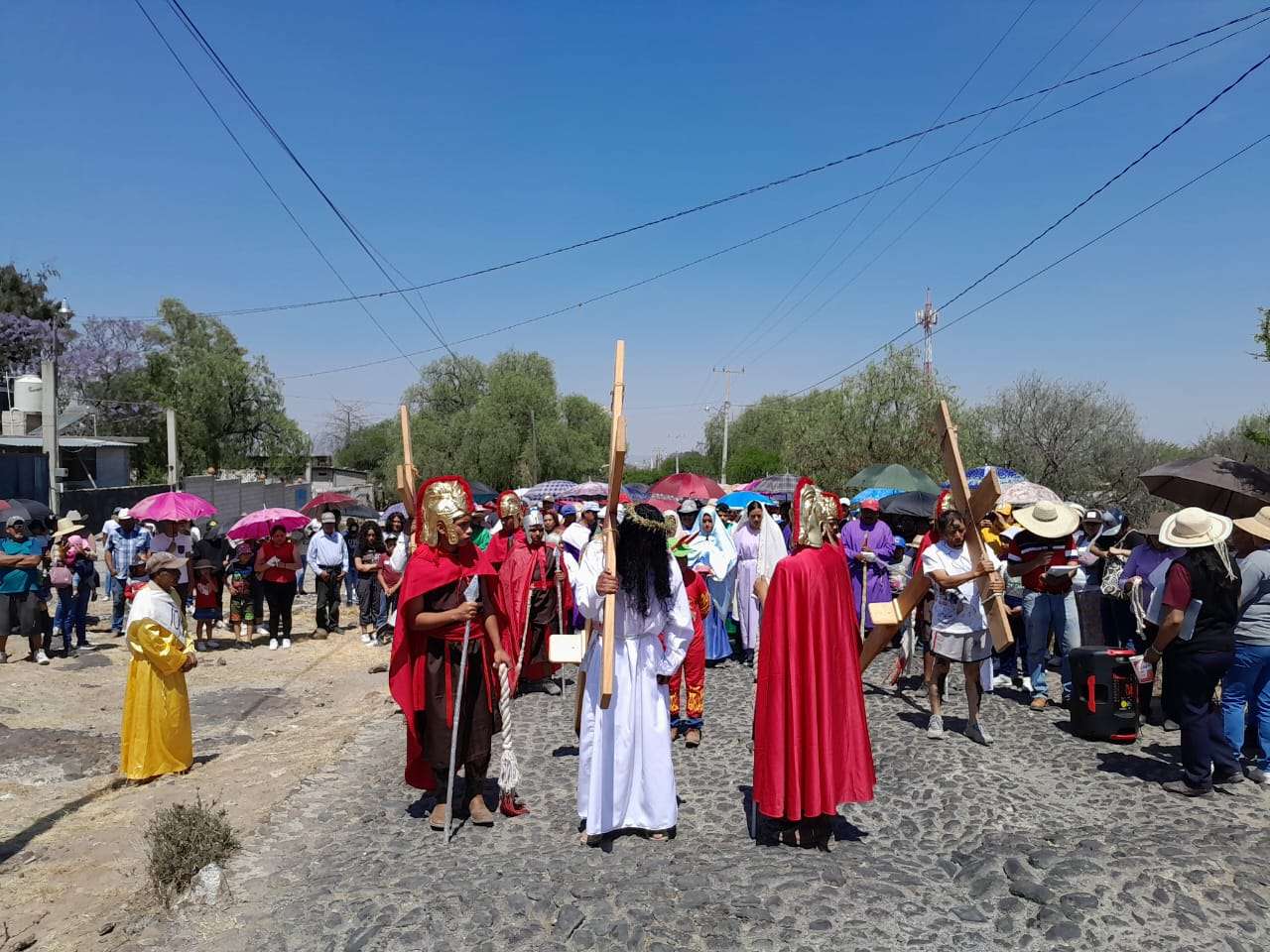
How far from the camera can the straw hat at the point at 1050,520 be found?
8055 millimetres

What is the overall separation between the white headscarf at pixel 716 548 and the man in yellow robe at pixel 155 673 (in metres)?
5.46

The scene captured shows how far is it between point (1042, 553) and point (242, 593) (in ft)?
36.3

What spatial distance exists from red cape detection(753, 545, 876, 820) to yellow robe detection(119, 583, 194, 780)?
16.0 ft

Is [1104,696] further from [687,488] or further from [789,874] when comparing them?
[687,488]

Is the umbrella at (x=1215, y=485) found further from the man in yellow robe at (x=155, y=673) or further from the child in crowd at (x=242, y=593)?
the child in crowd at (x=242, y=593)

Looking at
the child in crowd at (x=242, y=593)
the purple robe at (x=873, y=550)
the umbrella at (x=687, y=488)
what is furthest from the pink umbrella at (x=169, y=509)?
the purple robe at (x=873, y=550)

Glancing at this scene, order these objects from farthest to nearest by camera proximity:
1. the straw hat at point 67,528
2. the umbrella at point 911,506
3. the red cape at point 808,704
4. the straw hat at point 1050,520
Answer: the straw hat at point 67,528 < the umbrella at point 911,506 < the straw hat at point 1050,520 < the red cape at point 808,704

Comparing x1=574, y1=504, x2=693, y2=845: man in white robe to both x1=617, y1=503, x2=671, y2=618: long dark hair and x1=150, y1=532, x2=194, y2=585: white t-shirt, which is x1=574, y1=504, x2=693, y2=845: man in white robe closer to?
x1=617, y1=503, x2=671, y2=618: long dark hair

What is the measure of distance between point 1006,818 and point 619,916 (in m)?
2.68

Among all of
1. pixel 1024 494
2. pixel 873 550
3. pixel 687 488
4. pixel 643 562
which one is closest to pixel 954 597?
pixel 643 562

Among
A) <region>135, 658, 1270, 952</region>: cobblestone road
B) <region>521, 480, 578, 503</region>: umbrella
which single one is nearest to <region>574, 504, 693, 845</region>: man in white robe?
<region>135, 658, 1270, 952</region>: cobblestone road

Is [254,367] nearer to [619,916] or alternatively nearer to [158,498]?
[158,498]

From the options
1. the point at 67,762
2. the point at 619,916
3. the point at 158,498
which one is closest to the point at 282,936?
the point at 619,916

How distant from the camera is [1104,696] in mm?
7191
